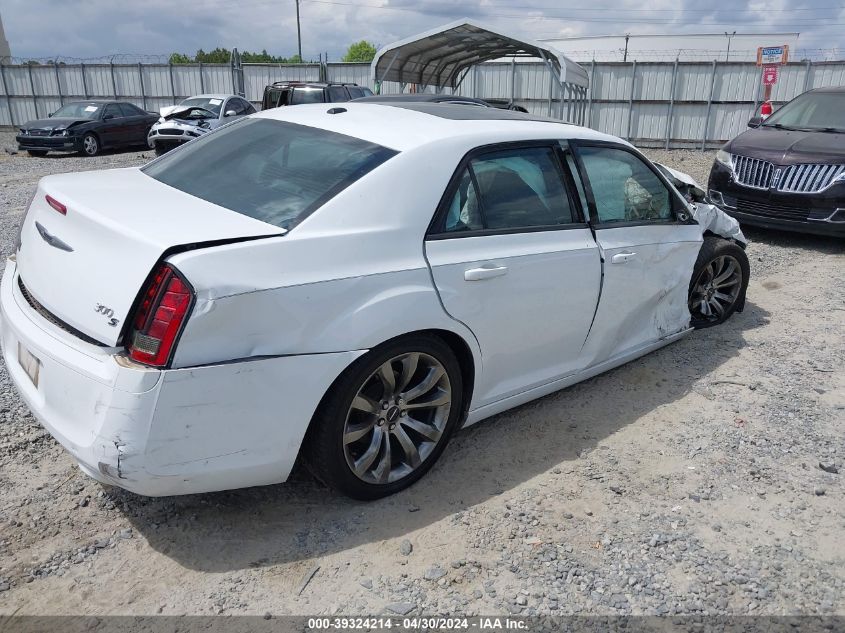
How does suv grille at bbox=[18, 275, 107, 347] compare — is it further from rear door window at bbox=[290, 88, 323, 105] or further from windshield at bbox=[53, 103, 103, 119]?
windshield at bbox=[53, 103, 103, 119]

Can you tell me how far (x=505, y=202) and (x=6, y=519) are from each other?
8.60 feet

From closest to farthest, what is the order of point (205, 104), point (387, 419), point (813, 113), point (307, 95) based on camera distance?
1. point (387, 419)
2. point (813, 113)
3. point (307, 95)
4. point (205, 104)

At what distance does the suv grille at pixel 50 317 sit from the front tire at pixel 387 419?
0.89 metres

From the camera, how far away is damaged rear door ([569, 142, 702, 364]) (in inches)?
152

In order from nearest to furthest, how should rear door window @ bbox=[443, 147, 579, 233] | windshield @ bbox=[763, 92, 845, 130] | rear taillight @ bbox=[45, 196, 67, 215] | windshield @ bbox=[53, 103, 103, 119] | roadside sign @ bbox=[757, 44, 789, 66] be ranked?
1. rear taillight @ bbox=[45, 196, 67, 215]
2. rear door window @ bbox=[443, 147, 579, 233]
3. windshield @ bbox=[763, 92, 845, 130]
4. roadside sign @ bbox=[757, 44, 789, 66]
5. windshield @ bbox=[53, 103, 103, 119]

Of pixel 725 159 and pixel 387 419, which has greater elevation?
pixel 725 159

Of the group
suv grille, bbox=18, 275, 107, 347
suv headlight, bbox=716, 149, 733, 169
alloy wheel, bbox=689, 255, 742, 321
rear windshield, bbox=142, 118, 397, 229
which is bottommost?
alloy wheel, bbox=689, 255, 742, 321

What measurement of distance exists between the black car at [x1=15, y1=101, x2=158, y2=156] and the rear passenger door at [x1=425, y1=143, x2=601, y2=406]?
1625 centimetres

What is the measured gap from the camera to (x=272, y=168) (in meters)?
3.20

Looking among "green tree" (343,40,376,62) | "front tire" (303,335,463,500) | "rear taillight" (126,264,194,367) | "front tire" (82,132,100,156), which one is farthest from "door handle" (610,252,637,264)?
"green tree" (343,40,376,62)

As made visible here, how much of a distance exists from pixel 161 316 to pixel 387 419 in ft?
3.56

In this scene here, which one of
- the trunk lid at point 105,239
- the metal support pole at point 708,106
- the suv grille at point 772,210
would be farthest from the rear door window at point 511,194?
the metal support pole at point 708,106

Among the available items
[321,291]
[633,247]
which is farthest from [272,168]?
[633,247]

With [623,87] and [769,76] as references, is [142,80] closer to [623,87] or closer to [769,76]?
[623,87]
